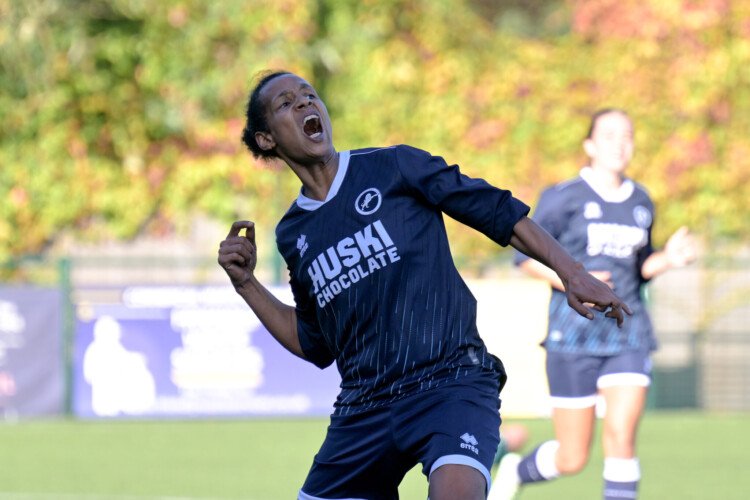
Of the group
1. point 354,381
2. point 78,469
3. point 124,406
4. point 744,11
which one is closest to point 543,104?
point 744,11

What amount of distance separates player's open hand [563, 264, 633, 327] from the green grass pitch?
5307mm

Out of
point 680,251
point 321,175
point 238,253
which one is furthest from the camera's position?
point 680,251

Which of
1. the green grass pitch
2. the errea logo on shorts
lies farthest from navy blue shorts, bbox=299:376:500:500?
the green grass pitch

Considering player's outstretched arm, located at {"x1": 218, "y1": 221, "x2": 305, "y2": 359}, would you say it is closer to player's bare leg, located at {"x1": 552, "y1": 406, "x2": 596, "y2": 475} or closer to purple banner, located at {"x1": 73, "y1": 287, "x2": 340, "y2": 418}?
player's bare leg, located at {"x1": 552, "y1": 406, "x2": 596, "y2": 475}

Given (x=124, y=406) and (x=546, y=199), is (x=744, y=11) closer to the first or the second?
(x=124, y=406)

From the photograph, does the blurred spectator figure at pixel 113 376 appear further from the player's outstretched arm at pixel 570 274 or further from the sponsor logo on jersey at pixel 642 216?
the player's outstretched arm at pixel 570 274

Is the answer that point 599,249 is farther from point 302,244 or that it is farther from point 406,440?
point 406,440

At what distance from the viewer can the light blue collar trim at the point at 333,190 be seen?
5078mm

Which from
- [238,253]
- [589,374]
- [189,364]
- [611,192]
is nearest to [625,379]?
[589,374]

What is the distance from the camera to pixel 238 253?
535 centimetres

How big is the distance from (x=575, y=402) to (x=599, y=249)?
2.64 feet

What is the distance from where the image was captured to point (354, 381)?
5.08m

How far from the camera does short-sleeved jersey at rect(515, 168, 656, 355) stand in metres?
7.77

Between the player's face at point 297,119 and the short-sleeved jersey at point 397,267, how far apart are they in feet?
0.44
